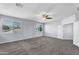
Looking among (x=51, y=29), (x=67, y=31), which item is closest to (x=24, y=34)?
(x=51, y=29)

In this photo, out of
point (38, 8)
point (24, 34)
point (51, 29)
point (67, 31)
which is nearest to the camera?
point (38, 8)

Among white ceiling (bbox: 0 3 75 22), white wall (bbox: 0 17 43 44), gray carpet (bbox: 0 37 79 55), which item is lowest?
gray carpet (bbox: 0 37 79 55)

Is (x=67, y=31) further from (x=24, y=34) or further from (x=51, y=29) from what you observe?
(x=24, y=34)

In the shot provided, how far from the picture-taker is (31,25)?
35.3ft

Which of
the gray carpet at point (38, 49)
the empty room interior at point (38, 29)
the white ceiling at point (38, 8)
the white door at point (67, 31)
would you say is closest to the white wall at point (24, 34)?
the empty room interior at point (38, 29)

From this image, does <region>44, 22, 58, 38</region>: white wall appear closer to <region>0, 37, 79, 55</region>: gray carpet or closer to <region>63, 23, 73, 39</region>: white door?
<region>63, 23, 73, 39</region>: white door

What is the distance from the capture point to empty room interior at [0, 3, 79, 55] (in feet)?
15.1

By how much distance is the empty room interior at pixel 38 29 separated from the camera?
15.1 ft

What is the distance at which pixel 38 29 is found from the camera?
12500 mm

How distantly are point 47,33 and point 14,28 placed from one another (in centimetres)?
653

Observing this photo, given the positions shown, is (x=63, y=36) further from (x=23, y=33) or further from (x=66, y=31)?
(x=23, y=33)

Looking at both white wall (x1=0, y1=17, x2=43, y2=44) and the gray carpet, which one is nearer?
the gray carpet

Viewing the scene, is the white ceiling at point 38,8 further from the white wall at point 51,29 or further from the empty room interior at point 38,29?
Result: the white wall at point 51,29

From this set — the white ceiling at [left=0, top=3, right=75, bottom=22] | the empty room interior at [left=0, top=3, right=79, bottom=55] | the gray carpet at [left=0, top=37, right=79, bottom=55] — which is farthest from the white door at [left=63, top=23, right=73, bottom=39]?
the white ceiling at [left=0, top=3, right=75, bottom=22]
